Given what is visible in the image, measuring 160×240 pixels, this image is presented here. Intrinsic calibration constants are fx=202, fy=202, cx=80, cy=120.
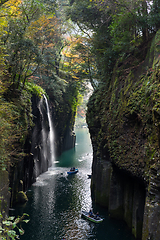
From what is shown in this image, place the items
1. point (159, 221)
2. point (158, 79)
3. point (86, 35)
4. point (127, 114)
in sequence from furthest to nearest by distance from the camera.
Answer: point (86, 35) < point (127, 114) < point (158, 79) < point (159, 221)

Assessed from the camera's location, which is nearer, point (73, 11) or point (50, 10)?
point (50, 10)

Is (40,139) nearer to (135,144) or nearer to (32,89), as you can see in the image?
(32,89)

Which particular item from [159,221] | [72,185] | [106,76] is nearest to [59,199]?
[72,185]

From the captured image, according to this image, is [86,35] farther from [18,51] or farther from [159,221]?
[159,221]

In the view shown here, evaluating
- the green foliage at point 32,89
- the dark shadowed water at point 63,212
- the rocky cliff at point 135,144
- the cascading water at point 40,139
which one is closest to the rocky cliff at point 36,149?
the cascading water at point 40,139

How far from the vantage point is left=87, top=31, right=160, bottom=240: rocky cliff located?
9.88m

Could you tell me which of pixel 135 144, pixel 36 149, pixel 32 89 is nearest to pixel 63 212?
pixel 135 144

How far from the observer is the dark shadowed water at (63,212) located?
1329 cm

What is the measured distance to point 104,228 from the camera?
A: 14031 mm

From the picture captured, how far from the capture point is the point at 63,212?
16.3m

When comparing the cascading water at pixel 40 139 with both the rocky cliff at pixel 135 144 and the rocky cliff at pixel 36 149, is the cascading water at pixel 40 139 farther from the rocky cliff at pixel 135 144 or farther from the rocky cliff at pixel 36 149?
the rocky cliff at pixel 135 144

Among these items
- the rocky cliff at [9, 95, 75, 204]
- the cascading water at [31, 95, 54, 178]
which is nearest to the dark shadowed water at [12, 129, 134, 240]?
the rocky cliff at [9, 95, 75, 204]

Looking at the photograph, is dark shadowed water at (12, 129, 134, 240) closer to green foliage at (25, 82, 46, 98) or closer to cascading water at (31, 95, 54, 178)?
cascading water at (31, 95, 54, 178)

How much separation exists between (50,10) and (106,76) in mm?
8514
